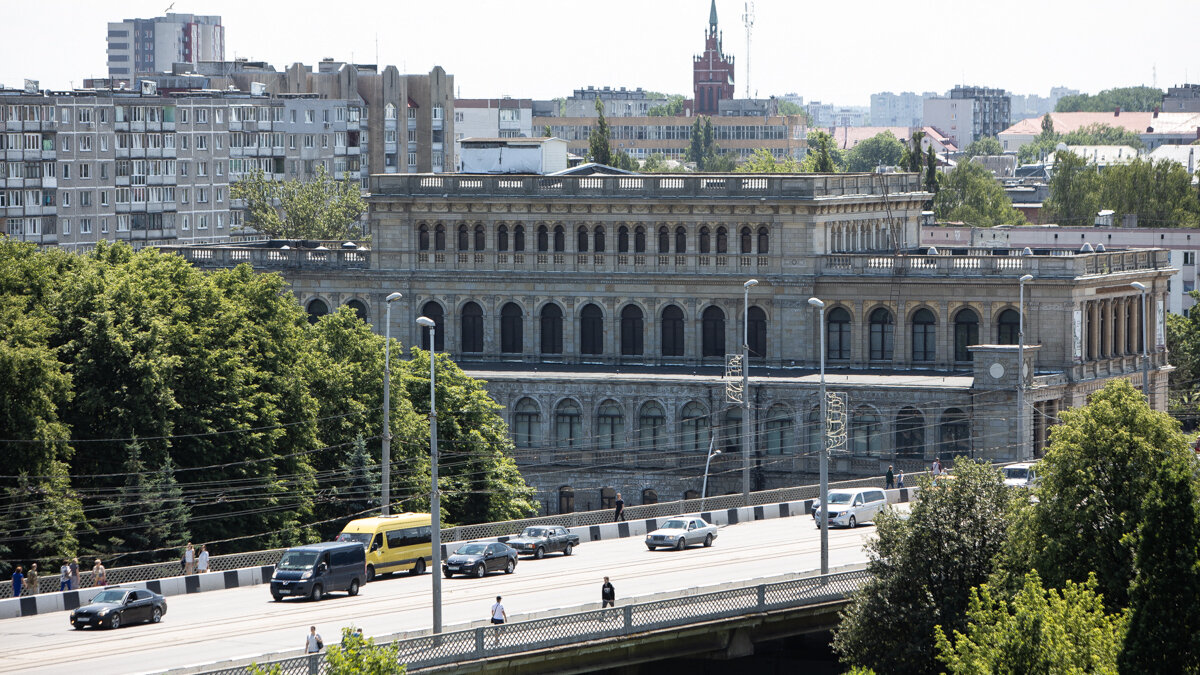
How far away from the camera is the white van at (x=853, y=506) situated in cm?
8325

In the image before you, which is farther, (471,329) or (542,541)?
(471,329)

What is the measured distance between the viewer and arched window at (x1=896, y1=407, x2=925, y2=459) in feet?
339

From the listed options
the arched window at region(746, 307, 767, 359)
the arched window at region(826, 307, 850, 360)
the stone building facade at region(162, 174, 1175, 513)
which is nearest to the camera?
the stone building facade at region(162, 174, 1175, 513)

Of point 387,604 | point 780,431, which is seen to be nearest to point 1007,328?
point 780,431

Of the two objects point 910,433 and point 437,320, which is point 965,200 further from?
point 910,433

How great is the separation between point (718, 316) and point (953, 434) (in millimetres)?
17324

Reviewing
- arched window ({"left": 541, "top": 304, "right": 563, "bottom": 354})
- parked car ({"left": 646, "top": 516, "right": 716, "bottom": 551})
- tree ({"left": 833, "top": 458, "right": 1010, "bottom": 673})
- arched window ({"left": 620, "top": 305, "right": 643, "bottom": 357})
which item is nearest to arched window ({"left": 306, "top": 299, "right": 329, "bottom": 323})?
arched window ({"left": 541, "top": 304, "right": 563, "bottom": 354})

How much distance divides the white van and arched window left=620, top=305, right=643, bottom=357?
31.8 metres

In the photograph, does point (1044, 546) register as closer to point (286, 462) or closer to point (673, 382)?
point (286, 462)

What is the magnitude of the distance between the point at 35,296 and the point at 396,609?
28.5 m

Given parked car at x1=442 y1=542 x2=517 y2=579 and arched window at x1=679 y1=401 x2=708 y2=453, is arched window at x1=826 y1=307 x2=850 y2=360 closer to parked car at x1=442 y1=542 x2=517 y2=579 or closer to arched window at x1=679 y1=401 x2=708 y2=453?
arched window at x1=679 y1=401 x2=708 y2=453

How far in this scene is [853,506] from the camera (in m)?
84.1

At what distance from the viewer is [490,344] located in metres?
119

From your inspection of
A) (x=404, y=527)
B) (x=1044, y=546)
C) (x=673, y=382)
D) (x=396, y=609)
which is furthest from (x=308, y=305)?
(x=1044, y=546)
